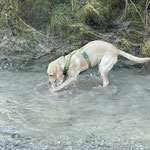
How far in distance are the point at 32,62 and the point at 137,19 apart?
3.32 m

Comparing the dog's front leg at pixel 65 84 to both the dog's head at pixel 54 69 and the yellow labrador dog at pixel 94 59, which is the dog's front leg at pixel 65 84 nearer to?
the yellow labrador dog at pixel 94 59

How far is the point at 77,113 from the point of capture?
4.50 m

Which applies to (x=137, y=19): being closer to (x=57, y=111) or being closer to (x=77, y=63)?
(x=77, y=63)

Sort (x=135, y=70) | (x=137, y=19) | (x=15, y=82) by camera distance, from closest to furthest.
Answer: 1. (x=15, y=82)
2. (x=135, y=70)
3. (x=137, y=19)

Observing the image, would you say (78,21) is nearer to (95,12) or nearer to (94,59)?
(95,12)

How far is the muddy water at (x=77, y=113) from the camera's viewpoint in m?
3.33

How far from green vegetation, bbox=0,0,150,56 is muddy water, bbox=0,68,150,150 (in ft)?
3.92

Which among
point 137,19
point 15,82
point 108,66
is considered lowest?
point 15,82

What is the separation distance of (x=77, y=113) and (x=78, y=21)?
12.9 feet

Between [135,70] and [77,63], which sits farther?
[135,70]

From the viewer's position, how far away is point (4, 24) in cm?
820

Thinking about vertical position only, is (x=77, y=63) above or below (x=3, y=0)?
below

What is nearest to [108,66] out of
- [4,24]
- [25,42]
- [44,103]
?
[44,103]

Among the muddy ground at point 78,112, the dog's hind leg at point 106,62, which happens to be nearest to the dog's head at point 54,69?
the muddy ground at point 78,112
